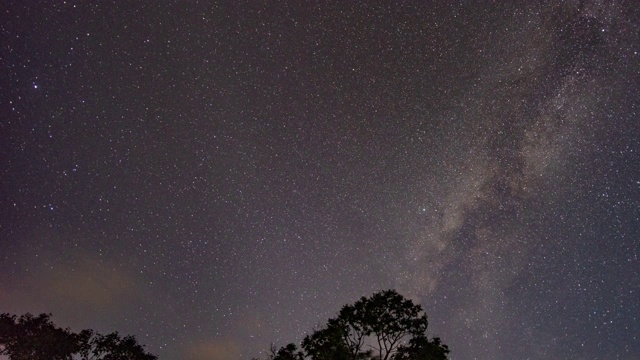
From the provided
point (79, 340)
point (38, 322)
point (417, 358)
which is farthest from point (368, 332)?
point (38, 322)

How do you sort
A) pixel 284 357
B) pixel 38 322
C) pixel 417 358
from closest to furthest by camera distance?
1. pixel 417 358
2. pixel 284 357
3. pixel 38 322

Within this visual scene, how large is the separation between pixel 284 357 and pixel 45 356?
27.0 meters

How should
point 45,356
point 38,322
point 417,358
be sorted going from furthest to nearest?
point 38,322
point 45,356
point 417,358

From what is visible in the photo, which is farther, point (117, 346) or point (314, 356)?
point (117, 346)

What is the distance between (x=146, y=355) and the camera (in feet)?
121

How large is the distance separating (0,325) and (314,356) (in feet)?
111

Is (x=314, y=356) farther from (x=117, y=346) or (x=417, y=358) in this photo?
(x=117, y=346)

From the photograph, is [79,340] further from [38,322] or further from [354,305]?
[354,305]

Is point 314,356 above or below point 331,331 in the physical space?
below

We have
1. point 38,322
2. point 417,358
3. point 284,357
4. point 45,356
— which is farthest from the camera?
point 38,322

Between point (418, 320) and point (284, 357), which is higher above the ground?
point (418, 320)

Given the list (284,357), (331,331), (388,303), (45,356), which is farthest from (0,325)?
(388,303)

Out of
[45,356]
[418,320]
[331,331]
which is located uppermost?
[418,320]

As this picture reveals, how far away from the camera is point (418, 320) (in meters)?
21.3
